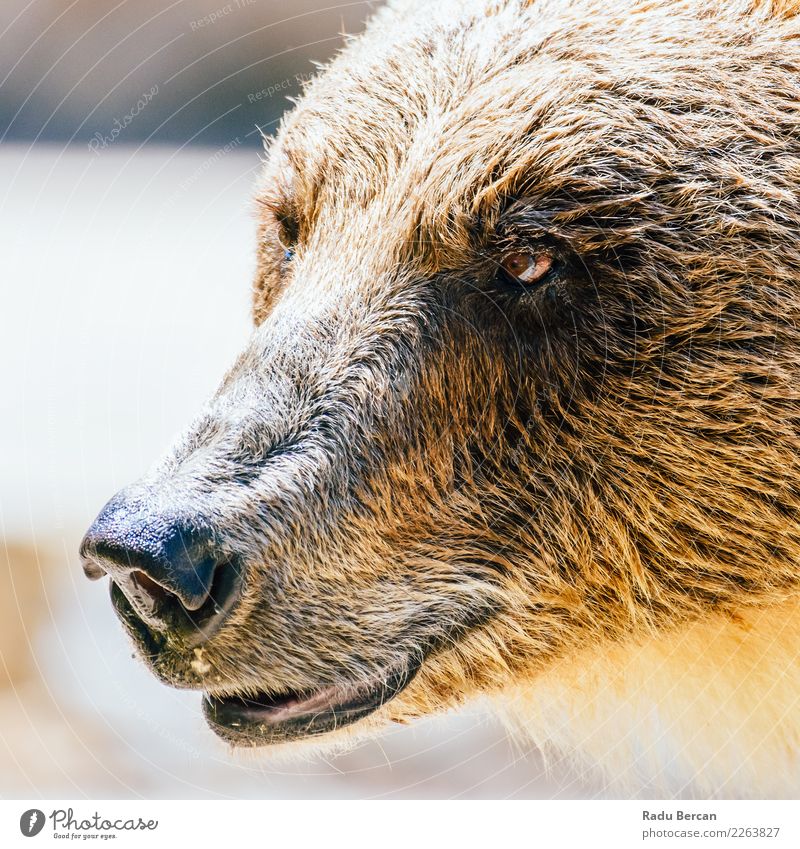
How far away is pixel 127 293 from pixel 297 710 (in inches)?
49.6

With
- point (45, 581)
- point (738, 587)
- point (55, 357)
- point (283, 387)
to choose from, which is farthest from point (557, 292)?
point (45, 581)

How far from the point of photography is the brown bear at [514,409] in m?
1.54

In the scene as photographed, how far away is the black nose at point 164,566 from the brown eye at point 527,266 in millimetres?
646

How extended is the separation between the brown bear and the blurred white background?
412mm

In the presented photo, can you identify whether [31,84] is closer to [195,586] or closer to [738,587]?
[195,586]

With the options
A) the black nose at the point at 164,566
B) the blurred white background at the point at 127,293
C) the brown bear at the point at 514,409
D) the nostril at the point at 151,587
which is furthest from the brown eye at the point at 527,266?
the blurred white background at the point at 127,293

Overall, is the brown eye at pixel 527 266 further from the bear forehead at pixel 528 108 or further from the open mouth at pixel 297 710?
the open mouth at pixel 297 710

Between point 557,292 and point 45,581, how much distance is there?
7.23 ft

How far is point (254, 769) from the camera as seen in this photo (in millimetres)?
1938
